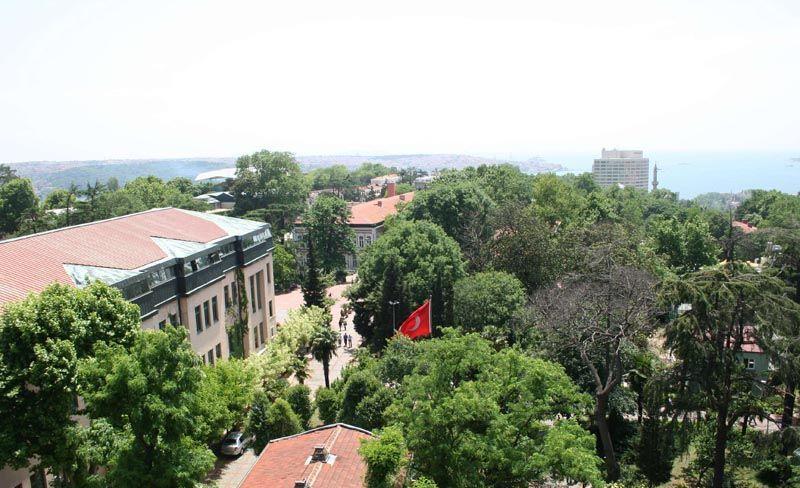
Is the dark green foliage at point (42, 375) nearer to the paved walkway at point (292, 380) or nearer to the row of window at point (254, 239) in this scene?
the paved walkway at point (292, 380)

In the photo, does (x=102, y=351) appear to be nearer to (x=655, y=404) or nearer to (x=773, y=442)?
(x=655, y=404)

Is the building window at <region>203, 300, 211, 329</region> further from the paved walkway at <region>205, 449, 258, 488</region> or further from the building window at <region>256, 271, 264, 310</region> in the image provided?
the paved walkway at <region>205, 449, 258, 488</region>

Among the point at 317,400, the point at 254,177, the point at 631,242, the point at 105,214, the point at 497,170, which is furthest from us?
the point at 254,177

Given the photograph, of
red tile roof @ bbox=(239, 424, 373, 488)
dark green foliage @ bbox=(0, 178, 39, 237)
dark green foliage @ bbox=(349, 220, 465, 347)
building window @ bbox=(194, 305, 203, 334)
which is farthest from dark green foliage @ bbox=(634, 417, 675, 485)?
dark green foliage @ bbox=(0, 178, 39, 237)

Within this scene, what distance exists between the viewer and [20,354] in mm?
15367

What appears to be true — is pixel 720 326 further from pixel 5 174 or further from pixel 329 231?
pixel 5 174

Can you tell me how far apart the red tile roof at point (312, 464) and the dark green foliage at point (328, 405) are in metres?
5.32

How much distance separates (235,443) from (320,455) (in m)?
8.76

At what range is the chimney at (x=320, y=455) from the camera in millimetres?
18031

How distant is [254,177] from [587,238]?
52714 mm

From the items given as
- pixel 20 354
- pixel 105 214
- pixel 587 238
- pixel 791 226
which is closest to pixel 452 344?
pixel 20 354

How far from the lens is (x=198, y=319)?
2784 centimetres

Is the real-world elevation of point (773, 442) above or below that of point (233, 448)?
above

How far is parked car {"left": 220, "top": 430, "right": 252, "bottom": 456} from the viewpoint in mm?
25156
